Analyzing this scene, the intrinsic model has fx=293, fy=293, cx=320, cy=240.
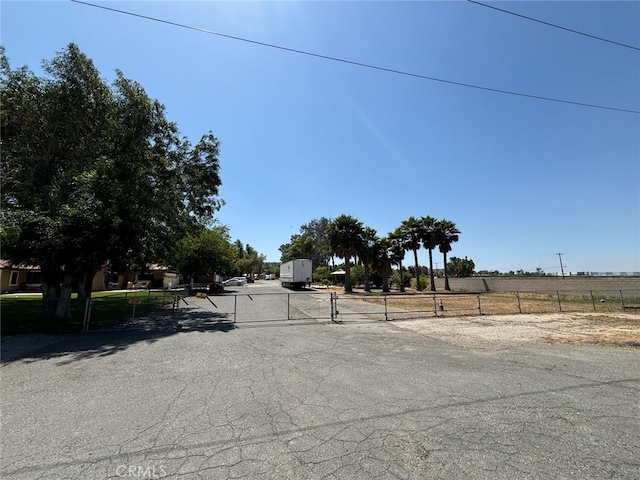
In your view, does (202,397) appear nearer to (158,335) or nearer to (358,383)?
(358,383)

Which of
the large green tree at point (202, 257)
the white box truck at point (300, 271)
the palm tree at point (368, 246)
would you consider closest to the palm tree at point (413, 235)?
the palm tree at point (368, 246)

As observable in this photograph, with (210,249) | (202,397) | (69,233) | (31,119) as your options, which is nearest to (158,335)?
(69,233)

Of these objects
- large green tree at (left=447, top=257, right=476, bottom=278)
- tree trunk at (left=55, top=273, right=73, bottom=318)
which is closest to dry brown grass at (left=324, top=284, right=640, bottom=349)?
tree trunk at (left=55, top=273, right=73, bottom=318)

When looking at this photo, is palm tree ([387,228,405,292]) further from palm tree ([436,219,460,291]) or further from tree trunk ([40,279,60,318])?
tree trunk ([40,279,60,318])

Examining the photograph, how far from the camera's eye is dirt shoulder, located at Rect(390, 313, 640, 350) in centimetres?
1016

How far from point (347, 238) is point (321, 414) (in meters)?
35.6

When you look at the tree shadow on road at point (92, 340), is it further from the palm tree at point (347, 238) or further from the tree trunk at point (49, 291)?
the palm tree at point (347, 238)

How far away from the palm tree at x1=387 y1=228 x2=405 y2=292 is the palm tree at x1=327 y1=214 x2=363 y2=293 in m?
5.86

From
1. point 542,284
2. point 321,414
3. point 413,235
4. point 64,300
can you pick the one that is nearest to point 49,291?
point 64,300

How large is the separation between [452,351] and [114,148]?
698 inches

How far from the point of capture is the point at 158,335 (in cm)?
1111

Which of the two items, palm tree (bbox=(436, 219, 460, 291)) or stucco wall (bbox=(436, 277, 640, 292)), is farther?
palm tree (bbox=(436, 219, 460, 291))

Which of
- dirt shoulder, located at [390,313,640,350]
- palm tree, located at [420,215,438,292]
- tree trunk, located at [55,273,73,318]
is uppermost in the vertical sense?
palm tree, located at [420,215,438,292]

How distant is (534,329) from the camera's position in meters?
12.2
